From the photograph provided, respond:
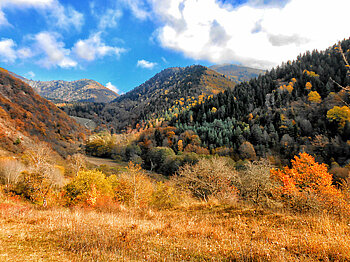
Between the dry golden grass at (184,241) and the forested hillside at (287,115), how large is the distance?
66629 mm

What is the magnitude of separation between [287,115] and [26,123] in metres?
156

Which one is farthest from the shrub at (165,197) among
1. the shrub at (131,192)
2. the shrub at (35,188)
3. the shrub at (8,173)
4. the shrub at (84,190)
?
the shrub at (8,173)

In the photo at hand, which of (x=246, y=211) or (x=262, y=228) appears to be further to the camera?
(x=246, y=211)

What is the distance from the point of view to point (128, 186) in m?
30.2

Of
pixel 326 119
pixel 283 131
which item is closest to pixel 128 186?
pixel 283 131

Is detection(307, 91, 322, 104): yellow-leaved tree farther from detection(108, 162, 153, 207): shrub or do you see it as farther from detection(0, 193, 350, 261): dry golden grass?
detection(0, 193, 350, 261): dry golden grass

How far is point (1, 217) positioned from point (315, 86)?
16301 centimetres

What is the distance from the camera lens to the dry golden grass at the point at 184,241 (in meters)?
5.40

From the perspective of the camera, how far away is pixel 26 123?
303ft

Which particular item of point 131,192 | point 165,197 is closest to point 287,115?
point 165,197

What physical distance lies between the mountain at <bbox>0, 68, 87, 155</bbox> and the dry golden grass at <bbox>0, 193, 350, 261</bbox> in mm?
74432

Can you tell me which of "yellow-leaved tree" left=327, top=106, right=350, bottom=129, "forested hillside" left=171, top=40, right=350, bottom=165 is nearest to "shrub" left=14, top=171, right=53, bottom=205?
"forested hillside" left=171, top=40, right=350, bottom=165

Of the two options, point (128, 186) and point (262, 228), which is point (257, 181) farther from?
point (128, 186)

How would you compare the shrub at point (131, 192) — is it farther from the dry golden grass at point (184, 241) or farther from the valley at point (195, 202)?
the dry golden grass at point (184, 241)
